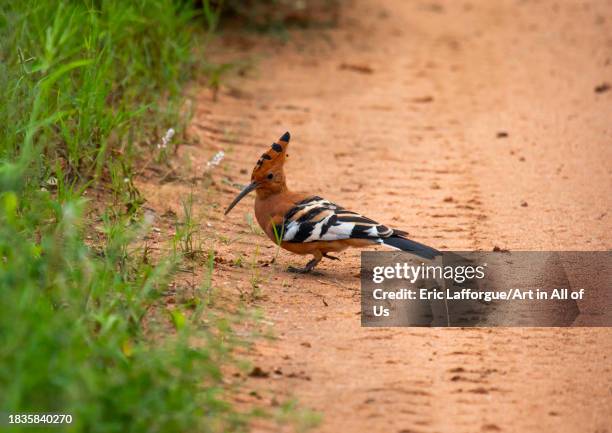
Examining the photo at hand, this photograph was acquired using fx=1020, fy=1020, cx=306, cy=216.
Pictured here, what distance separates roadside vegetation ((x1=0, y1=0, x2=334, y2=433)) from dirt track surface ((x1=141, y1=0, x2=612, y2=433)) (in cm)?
29

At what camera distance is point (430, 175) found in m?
7.04

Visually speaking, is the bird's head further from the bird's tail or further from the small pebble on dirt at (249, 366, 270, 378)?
the small pebble on dirt at (249, 366, 270, 378)

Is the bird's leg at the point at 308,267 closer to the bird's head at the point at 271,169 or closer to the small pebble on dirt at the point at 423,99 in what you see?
the bird's head at the point at 271,169

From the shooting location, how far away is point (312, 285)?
5.22m

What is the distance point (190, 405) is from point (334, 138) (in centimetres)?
462

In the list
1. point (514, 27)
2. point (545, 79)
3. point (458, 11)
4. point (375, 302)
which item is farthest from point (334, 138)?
point (458, 11)

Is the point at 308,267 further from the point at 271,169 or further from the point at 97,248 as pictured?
the point at 97,248

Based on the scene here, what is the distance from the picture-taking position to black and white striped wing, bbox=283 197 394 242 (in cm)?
522

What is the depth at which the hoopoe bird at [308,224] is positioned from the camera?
520cm

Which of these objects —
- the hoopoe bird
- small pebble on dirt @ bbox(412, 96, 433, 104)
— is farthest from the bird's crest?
small pebble on dirt @ bbox(412, 96, 433, 104)

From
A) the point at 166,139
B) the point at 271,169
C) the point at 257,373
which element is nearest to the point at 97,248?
the point at 271,169

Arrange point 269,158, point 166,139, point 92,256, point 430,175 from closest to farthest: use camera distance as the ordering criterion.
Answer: point 92,256 < point 269,158 < point 166,139 < point 430,175

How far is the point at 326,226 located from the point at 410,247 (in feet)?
1.50

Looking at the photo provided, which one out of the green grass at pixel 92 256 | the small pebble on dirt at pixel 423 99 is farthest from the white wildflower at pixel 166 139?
the small pebble on dirt at pixel 423 99
